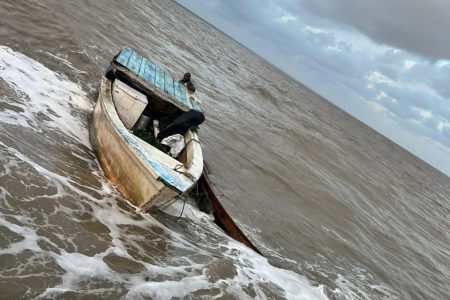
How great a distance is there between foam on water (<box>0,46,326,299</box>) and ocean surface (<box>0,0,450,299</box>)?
0.03 m

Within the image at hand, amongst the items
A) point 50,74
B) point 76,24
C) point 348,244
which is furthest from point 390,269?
point 76,24

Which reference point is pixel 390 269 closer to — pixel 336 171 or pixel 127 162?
pixel 127 162

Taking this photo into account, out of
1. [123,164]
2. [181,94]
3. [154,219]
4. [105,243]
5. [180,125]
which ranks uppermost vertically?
[181,94]

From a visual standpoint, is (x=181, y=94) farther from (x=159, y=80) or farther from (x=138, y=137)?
(x=138, y=137)

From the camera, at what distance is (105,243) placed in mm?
6723

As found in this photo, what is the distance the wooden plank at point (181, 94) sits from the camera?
11.7 m

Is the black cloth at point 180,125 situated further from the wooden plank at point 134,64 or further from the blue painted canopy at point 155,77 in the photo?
the wooden plank at point 134,64

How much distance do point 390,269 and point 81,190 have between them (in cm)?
975

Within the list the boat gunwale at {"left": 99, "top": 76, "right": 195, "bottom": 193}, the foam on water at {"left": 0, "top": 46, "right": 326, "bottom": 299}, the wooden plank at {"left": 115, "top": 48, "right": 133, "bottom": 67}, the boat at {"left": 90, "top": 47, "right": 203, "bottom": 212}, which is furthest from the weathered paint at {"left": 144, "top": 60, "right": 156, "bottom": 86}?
the boat gunwale at {"left": 99, "top": 76, "right": 195, "bottom": 193}

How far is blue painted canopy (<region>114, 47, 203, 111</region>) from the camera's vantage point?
1132cm

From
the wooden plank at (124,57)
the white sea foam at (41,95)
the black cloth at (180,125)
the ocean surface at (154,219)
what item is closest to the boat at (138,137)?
the wooden plank at (124,57)

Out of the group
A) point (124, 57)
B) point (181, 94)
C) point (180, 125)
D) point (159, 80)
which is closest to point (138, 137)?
point (180, 125)

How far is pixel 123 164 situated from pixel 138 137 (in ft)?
5.12

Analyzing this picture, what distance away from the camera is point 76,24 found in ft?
65.7
